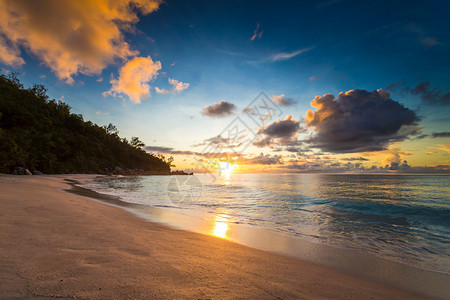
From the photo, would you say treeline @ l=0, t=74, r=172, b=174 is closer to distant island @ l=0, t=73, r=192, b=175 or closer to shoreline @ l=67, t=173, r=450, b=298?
distant island @ l=0, t=73, r=192, b=175

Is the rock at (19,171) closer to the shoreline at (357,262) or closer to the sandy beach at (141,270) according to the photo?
the sandy beach at (141,270)

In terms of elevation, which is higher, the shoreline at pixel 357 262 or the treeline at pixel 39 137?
the treeline at pixel 39 137

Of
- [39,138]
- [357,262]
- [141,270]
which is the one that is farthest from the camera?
[39,138]

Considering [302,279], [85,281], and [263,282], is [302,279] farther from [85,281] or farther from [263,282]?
[85,281]

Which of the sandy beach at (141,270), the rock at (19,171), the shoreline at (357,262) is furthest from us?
the rock at (19,171)

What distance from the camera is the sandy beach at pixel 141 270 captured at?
223 cm

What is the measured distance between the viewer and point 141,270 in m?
2.87

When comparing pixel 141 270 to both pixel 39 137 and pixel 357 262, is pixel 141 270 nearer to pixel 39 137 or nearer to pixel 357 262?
pixel 357 262

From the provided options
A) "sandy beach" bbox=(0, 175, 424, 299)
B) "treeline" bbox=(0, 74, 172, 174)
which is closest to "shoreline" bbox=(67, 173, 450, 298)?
"sandy beach" bbox=(0, 175, 424, 299)

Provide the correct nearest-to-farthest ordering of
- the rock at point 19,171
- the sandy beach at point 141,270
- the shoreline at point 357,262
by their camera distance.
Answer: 1. the sandy beach at point 141,270
2. the shoreline at point 357,262
3. the rock at point 19,171

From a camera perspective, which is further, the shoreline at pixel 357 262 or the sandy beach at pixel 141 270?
the shoreline at pixel 357 262

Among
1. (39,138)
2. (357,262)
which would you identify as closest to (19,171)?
(39,138)

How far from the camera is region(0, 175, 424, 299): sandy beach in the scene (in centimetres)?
223

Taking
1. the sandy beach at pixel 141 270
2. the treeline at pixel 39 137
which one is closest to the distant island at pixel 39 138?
the treeline at pixel 39 137
